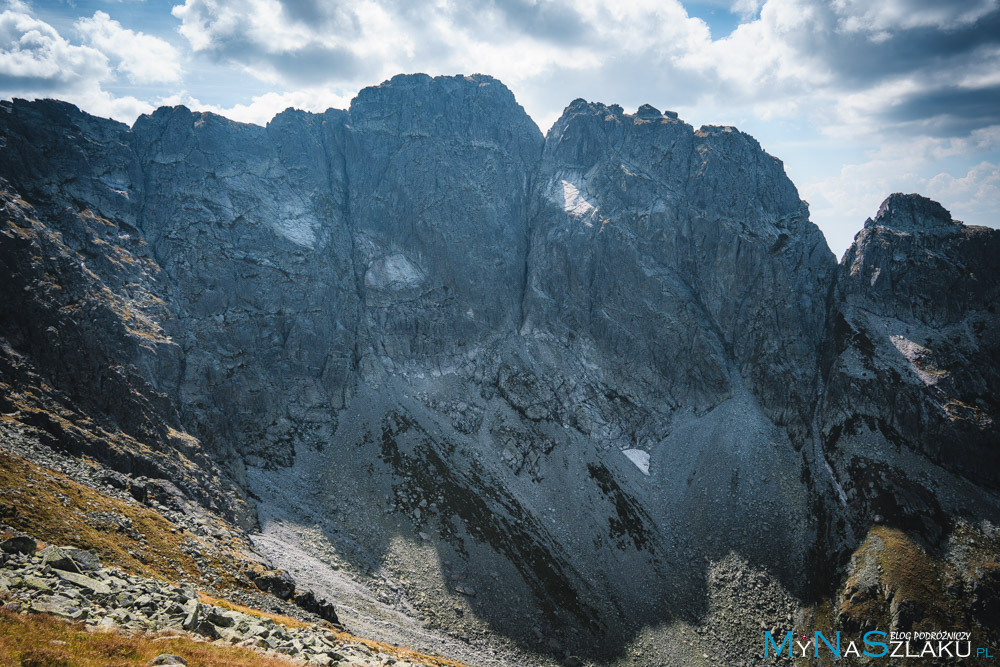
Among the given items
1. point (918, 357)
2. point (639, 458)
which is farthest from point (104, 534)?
point (918, 357)

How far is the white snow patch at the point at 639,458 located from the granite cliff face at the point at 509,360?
385 millimetres

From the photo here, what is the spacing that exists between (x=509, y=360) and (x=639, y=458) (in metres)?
31.5

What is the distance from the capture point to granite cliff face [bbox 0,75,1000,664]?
5953cm

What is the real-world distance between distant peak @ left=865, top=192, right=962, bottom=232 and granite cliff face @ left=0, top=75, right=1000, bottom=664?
0.45m

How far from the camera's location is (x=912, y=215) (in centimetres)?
9188

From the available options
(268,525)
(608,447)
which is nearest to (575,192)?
(608,447)

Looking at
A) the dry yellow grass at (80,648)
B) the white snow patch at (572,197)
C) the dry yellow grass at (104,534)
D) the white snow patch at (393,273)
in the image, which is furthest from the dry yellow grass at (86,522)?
the white snow patch at (572,197)

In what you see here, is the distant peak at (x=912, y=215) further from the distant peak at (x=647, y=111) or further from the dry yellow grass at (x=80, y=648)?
the dry yellow grass at (x=80, y=648)

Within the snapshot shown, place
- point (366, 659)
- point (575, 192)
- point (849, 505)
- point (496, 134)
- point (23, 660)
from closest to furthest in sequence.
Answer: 1. point (23, 660)
2. point (366, 659)
3. point (849, 505)
4. point (575, 192)
5. point (496, 134)

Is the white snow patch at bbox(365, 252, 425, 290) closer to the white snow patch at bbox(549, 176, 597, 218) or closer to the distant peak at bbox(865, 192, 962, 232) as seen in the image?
the white snow patch at bbox(549, 176, 597, 218)

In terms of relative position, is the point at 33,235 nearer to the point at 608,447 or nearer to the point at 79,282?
the point at 79,282

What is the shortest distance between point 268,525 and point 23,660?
49.6m

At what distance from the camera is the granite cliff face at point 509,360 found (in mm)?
59531

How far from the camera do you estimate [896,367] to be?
7981cm
